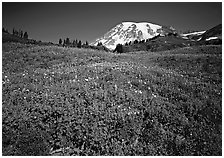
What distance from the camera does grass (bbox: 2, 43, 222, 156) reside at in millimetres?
7660

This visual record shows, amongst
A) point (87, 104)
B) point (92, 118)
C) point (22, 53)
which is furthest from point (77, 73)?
point (22, 53)

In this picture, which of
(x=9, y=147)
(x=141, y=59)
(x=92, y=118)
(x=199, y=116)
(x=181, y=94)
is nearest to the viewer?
(x=9, y=147)

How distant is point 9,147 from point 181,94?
347 inches

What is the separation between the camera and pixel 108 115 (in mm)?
8789

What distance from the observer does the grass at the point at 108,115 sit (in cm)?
766

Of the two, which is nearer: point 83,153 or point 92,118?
point 83,153

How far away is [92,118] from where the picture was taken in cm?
850

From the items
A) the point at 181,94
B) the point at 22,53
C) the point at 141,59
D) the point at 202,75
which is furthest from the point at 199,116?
the point at 22,53

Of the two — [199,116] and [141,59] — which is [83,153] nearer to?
[199,116]

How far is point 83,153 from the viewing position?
7.45 metres

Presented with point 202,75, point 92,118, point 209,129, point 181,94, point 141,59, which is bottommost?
point 209,129

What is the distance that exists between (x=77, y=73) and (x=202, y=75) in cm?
1026

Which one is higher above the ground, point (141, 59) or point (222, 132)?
point (141, 59)

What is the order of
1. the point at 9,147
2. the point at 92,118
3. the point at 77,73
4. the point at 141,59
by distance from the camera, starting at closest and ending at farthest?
1. the point at 9,147
2. the point at 92,118
3. the point at 77,73
4. the point at 141,59
